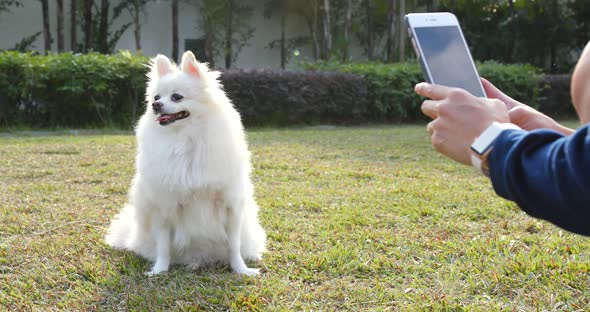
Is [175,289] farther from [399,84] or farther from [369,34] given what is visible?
[369,34]

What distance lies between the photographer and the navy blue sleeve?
88 centimetres

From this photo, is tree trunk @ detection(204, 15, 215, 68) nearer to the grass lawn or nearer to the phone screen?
the grass lawn

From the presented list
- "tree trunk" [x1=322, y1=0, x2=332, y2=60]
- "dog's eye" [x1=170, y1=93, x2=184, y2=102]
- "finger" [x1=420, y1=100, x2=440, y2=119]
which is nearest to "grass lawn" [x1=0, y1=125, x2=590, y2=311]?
"dog's eye" [x1=170, y1=93, x2=184, y2=102]

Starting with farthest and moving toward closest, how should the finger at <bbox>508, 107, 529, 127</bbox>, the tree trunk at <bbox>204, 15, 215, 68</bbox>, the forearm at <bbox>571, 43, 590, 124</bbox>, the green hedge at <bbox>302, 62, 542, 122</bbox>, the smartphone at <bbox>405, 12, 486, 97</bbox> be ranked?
the tree trunk at <bbox>204, 15, 215, 68</bbox> → the green hedge at <bbox>302, 62, 542, 122</bbox> → the smartphone at <bbox>405, 12, 486, 97</bbox> → the finger at <bbox>508, 107, 529, 127</bbox> → the forearm at <bbox>571, 43, 590, 124</bbox>

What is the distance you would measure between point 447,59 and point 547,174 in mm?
743

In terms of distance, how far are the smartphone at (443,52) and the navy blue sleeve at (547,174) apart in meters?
0.54

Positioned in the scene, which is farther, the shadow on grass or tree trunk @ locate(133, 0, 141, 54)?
tree trunk @ locate(133, 0, 141, 54)

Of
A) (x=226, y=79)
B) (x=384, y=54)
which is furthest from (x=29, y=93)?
(x=384, y=54)

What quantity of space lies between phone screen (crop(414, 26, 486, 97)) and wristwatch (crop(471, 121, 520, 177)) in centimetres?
45

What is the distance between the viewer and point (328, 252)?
3455mm

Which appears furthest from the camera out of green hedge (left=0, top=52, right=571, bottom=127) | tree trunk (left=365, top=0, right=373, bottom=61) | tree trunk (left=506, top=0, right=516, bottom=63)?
tree trunk (left=365, top=0, right=373, bottom=61)

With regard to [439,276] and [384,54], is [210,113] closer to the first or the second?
[439,276]

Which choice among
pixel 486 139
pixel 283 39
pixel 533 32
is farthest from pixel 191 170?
pixel 533 32

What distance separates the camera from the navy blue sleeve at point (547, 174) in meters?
0.88
